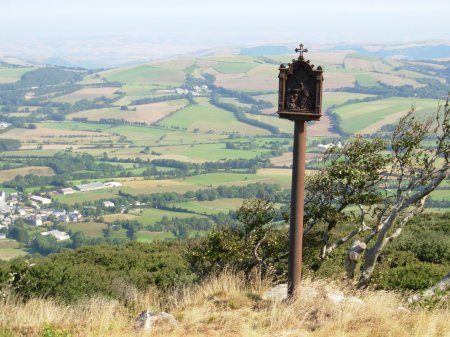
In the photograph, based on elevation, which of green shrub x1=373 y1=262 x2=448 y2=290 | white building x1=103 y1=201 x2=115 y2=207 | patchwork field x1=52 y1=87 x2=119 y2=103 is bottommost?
white building x1=103 y1=201 x2=115 y2=207

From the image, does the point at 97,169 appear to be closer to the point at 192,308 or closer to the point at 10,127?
the point at 10,127

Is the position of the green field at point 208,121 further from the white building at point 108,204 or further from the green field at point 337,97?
the white building at point 108,204

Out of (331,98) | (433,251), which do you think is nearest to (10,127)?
(331,98)

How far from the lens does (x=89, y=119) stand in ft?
506

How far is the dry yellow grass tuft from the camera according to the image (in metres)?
8.62

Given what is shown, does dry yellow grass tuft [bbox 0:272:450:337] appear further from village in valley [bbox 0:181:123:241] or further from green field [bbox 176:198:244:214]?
green field [bbox 176:198:244:214]

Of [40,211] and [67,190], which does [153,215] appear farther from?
[67,190]

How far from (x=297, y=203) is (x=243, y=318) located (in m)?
2.06

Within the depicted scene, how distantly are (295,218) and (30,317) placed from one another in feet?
14.7

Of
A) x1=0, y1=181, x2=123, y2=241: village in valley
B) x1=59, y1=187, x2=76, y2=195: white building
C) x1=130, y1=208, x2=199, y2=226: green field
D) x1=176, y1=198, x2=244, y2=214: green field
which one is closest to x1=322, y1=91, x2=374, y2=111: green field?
x1=59, y1=187, x2=76, y2=195: white building

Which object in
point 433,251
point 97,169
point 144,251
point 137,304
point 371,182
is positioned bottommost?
point 97,169

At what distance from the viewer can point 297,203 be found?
9.88 meters

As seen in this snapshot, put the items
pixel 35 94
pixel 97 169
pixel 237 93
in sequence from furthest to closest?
pixel 35 94, pixel 237 93, pixel 97 169

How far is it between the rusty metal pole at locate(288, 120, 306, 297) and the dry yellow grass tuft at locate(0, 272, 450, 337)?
42cm
